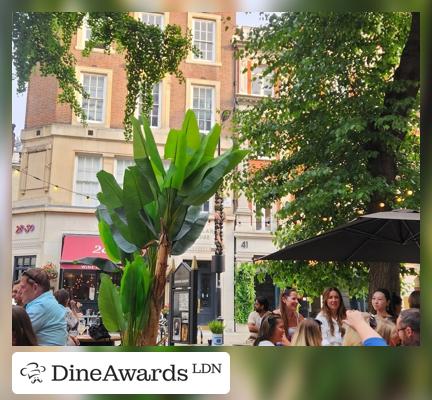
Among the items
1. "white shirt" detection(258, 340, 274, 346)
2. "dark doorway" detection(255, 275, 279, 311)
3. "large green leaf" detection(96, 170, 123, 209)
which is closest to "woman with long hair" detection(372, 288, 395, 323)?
"dark doorway" detection(255, 275, 279, 311)

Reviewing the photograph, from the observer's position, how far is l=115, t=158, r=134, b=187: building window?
12.6 ft

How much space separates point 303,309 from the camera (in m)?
4.16

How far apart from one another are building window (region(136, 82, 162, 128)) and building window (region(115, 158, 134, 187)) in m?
0.30

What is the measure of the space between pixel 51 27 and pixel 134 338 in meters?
2.19

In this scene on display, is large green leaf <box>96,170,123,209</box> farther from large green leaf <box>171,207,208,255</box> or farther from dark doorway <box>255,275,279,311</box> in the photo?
dark doorway <box>255,275,279,311</box>

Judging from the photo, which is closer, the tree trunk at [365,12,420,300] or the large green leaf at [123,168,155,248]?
the large green leaf at [123,168,155,248]

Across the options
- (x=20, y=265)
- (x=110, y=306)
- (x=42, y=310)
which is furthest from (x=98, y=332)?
(x=20, y=265)

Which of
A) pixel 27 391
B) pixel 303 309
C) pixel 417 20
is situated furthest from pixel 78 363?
pixel 417 20

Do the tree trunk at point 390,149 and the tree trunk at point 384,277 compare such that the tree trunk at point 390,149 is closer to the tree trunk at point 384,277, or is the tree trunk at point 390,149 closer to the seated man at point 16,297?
the tree trunk at point 384,277

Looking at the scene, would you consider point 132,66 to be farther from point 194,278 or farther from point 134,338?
point 134,338

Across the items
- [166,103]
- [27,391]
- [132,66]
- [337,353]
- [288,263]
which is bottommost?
[27,391]

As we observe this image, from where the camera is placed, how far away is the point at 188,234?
149 inches

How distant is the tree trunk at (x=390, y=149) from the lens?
459 centimetres

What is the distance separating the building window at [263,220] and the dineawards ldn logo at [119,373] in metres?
1.21
